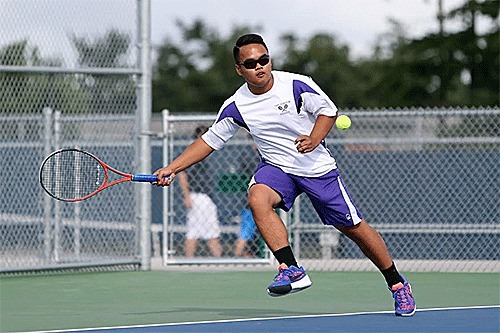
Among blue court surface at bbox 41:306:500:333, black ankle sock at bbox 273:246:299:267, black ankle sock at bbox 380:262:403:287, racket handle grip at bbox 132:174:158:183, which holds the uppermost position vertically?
racket handle grip at bbox 132:174:158:183

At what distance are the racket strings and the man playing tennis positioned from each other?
107 centimetres

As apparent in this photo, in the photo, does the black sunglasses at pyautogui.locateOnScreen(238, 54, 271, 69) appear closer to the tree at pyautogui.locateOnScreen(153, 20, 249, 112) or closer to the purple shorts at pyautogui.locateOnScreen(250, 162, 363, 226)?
the purple shorts at pyautogui.locateOnScreen(250, 162, 363, 226)

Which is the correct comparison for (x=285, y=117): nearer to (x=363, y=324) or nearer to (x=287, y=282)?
(x=287, y=282)

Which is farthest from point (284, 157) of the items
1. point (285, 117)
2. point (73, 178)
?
point (73, 178)

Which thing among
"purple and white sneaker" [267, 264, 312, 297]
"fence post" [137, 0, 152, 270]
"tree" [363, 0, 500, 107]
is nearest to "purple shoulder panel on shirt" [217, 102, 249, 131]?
"purple and white sneaker" [267, 264, 312, 297]

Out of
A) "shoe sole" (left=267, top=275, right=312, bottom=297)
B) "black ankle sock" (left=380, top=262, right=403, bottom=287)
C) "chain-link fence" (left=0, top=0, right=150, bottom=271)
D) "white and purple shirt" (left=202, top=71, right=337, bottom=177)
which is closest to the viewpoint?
"shoe sole" (left=267, top=275, right=312, bottom=297)

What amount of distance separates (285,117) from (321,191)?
1.75ft

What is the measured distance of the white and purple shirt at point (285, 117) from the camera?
936 centimetres

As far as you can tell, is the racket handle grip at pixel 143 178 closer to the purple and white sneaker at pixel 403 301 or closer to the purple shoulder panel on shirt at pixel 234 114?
the purple shoulder panel on shirt at pixel 234 114

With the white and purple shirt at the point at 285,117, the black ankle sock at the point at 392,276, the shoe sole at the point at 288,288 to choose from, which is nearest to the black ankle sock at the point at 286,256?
the shoe sole at the point at 288,288

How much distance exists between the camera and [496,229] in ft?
46.4

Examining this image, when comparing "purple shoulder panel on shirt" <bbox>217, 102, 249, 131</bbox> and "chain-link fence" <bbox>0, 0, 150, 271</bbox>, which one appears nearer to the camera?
"purple shoulder panel on shirt" <bbox>217, 102, 249, 131</bbox>

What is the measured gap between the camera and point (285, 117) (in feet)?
30.8

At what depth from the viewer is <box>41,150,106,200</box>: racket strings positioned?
10367mm
